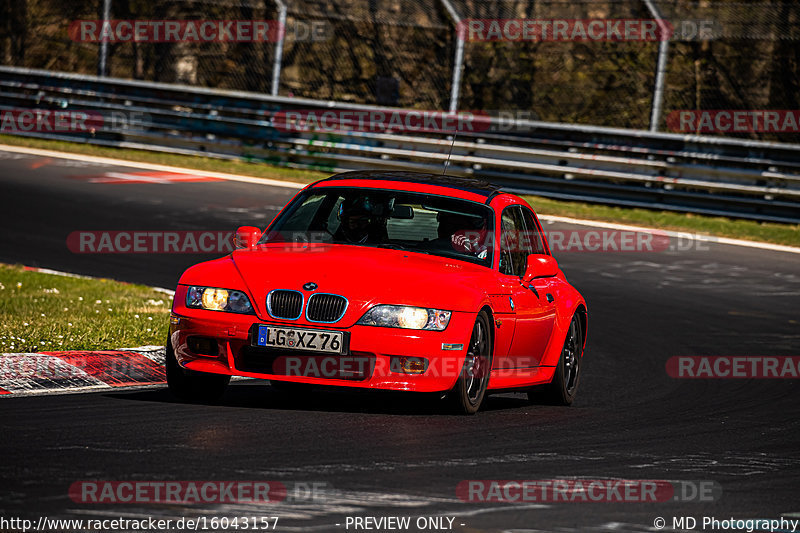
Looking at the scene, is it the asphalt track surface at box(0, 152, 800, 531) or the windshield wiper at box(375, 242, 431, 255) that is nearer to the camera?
the asphalt track surface at box(0, 152, 800, 531)

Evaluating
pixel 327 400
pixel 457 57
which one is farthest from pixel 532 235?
pixel 457 57

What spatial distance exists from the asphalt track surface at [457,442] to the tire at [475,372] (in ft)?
0.37

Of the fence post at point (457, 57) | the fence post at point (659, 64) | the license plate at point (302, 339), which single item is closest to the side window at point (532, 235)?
the license plate at point (302, 339)

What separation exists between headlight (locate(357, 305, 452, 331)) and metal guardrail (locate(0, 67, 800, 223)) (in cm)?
1301

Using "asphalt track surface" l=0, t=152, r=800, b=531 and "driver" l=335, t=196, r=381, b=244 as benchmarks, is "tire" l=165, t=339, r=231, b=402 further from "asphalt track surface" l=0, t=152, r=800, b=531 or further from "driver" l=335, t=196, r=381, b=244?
"driver" l=335, t=196, r=381, b=244

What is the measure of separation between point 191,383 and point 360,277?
46.5 inches

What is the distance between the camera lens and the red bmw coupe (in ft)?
24.8

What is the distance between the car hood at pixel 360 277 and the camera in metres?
7.62

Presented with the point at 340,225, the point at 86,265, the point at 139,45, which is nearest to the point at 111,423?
the point at 340,225

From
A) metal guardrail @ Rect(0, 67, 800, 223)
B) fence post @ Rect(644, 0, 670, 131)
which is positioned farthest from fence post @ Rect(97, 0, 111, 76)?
fence post @ Rect(644, 0, 670, 131)

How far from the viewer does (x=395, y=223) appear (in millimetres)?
8828

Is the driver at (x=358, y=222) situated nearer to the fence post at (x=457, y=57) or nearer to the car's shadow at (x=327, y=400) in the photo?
the car's shadow at (x=327, y=400)

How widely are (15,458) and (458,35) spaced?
52.3 feet

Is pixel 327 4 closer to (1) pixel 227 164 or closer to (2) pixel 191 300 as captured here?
(1) pixel 227 164
